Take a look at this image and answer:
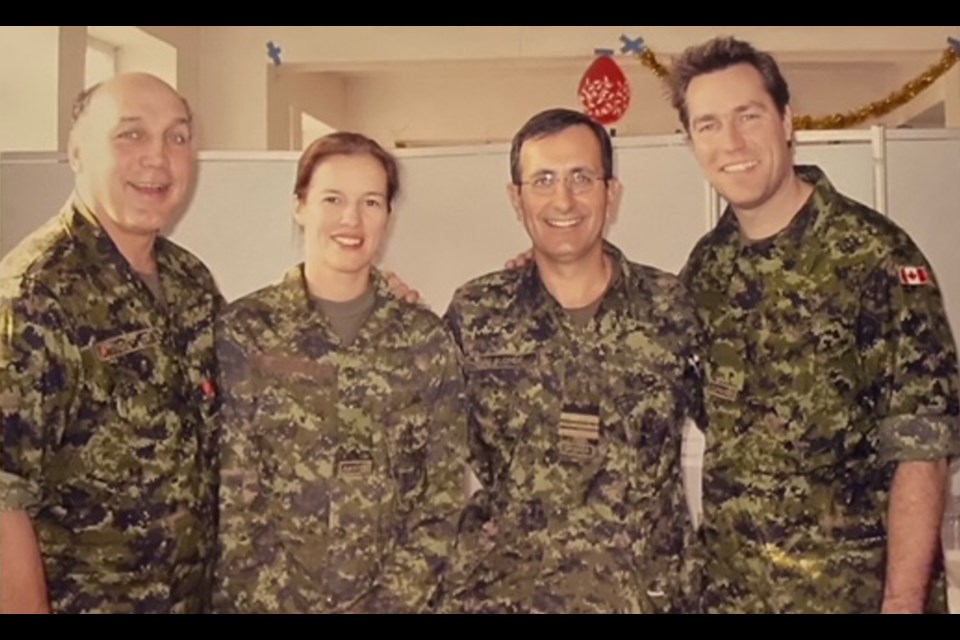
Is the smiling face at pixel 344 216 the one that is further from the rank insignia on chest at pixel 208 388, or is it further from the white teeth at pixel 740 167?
the white teeth at pixel 740 167

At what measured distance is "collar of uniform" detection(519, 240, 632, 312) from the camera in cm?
194

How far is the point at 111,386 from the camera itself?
1.78 meters

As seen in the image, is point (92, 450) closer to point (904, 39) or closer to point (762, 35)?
point (762, 35)

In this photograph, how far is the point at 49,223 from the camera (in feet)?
6.24

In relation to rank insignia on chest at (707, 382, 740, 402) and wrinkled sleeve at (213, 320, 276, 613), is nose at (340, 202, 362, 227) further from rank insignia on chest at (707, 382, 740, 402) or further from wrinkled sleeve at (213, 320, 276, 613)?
rank insignia on chest at (707, 382, 740, 402)

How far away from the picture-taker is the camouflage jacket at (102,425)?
1748mm

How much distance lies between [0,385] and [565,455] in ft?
3.06

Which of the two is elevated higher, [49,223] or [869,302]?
[49,223]

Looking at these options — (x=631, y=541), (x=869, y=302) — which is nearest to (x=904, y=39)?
(x=869, y=302)

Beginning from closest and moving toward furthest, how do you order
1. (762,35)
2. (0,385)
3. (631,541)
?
(0,385) → (631,541) → (762,35)

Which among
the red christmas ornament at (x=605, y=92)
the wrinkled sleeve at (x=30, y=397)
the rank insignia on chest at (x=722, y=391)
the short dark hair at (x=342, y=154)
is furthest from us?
the red christmas ornament at (x=605, y=92)

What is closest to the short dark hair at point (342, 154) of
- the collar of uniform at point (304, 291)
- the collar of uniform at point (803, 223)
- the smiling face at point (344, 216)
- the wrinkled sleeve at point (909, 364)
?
the smiling face at point (344, 216)

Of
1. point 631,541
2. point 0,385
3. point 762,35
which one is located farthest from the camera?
point 762,35

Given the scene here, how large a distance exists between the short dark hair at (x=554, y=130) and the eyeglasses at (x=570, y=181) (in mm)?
30
